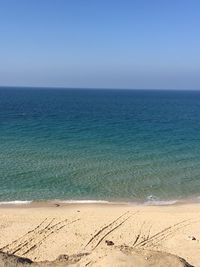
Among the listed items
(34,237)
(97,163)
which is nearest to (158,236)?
(34,237)

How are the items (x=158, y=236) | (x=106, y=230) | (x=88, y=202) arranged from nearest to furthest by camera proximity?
(x=158, y=236), (x=106, y=230), (x=88, y=202)

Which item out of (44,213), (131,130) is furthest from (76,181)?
(131,130)

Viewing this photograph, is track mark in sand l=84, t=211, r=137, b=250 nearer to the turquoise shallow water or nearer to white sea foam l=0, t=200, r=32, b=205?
the turquoise shallow water

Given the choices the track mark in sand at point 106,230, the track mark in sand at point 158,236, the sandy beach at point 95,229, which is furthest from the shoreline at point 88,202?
the track mark in sand at point 158,236

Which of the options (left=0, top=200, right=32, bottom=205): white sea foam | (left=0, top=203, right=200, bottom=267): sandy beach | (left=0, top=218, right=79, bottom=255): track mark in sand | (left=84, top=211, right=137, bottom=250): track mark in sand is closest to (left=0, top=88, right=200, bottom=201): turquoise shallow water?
(left=0, top=200, right=32, bottom=205): white sea foam

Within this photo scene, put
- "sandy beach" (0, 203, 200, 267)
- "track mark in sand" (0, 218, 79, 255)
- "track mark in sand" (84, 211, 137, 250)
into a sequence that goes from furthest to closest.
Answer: "track mark in sand" (84, 211, 137, 250)
"sandy beach" (0, 203, 200, 267)
"track mark in sand" (0, 218, 79, 255)

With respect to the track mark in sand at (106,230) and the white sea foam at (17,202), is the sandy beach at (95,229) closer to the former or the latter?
the track mark in sand at (106,230)

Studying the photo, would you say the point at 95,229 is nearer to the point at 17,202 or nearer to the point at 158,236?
the point at 158,236

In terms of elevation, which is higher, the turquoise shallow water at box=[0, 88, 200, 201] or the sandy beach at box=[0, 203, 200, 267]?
the turquoise shallow water at box=[0, 88, 200, 201]
